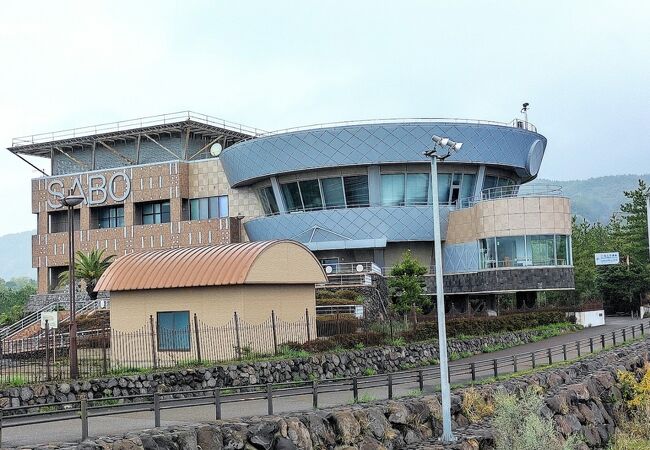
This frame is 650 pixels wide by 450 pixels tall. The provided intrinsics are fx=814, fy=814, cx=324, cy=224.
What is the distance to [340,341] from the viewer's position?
3353 centimetres

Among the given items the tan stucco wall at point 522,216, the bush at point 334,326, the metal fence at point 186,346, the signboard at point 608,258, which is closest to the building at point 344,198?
the tan stucco wall at point 522,216

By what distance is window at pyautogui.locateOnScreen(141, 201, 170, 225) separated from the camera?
71.4m

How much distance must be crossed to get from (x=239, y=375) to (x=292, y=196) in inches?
1536

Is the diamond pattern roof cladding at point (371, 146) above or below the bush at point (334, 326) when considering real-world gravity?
above

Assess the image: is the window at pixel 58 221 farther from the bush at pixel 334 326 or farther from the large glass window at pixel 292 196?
the bush at pixel 334 326

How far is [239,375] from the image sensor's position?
27516 mm

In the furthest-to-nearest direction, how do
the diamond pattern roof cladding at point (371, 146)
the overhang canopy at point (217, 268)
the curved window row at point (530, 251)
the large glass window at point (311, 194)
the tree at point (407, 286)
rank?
the large glass window at point (311, 194) → the diamond pattern roof cladding at point (371, 146) → the curved window row at point (530, 251) → the tree at point (407, 286) → the overhang canopy at point (217, 268)

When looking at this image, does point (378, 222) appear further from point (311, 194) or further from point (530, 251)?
point (530, 251)

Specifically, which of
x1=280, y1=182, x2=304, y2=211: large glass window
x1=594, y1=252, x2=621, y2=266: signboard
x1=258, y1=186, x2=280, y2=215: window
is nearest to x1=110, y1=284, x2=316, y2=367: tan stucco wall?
x1=280, y1=182, x2=304, y2=211: large glass window

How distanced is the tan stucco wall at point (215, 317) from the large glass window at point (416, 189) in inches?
1163

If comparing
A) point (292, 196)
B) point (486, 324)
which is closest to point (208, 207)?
point (292, 196)

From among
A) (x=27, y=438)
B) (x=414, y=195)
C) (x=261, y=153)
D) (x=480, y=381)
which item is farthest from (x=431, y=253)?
(x=27, y=438)

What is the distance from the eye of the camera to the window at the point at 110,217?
73.9 m

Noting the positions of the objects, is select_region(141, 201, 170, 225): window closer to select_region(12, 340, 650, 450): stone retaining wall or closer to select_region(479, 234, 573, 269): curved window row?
select_region(479, 234, 573, 269): curved window row
